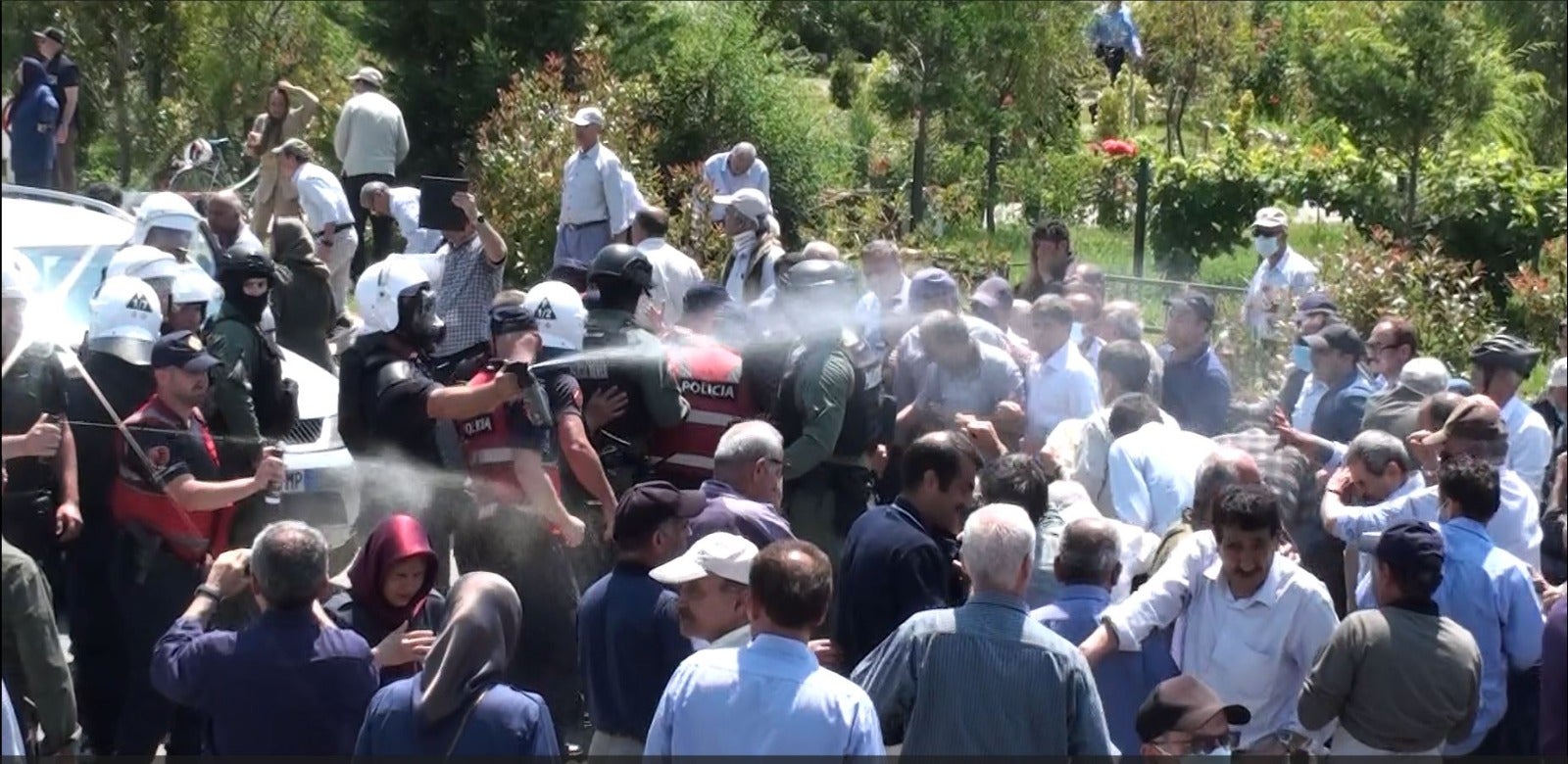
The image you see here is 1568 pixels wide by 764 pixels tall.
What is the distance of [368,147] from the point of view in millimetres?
15508

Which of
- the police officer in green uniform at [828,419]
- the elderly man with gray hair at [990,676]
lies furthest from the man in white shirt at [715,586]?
the police officer in green uniform at [828,419]

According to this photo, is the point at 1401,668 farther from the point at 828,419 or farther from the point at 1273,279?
the point at 1273,279

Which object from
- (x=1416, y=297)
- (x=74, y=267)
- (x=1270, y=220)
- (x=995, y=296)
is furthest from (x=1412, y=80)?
(x=74, y=267)

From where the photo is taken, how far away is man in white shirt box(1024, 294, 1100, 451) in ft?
29.0

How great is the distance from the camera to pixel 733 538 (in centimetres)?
560

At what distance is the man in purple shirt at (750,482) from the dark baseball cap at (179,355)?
1.72 meters

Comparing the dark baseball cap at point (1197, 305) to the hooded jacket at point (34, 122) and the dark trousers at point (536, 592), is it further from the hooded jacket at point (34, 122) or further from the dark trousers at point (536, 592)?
the hooded jacket at point (34, 122)

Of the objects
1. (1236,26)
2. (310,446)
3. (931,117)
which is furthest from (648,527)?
(1236,26)

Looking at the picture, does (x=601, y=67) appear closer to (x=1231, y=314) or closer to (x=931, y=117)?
(x=931, y=117)

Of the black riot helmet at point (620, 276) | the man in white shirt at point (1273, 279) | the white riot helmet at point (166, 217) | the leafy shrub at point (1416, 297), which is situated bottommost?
the leafy shrub at point (1416, 297)

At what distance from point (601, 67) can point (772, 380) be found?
919cm

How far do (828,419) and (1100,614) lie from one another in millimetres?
2311

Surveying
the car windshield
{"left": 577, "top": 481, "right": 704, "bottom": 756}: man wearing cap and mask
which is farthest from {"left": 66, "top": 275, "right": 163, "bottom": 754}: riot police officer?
{"left": 577, "top": 481, "right": 704, "bottom": 756}: man wearing cap and mask

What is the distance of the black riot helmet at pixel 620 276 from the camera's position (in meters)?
7.97
